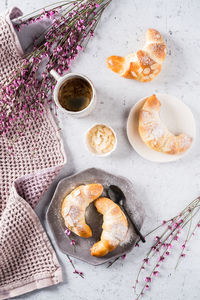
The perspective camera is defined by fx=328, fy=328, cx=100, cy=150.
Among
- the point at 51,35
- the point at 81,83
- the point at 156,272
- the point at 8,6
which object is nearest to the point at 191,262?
the point at 156,272

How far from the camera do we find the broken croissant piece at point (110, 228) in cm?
118

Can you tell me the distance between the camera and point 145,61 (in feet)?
3.80

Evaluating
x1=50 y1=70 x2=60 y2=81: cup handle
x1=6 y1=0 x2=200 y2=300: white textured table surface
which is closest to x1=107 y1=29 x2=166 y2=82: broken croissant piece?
x1=6 y1=0 x2=200 y2=300: white textured table surface

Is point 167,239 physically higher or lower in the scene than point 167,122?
lower

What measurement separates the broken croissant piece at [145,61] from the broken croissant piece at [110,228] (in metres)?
0.48

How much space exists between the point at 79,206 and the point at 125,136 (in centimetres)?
32

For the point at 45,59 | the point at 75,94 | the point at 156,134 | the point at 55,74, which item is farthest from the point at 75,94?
the point at 156,134

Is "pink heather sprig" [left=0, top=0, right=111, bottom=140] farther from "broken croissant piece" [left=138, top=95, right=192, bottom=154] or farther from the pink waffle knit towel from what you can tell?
"broken croissant piece" [left=138, top=95, right=192, bottom=154]

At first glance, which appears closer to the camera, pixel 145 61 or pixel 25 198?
pixel 145 61

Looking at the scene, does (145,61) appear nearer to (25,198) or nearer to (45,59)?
(45,59)

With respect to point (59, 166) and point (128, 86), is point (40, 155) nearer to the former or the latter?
point (59, 166)

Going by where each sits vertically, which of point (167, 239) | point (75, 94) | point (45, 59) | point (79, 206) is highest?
point (45, 59)

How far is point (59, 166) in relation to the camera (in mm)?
1234

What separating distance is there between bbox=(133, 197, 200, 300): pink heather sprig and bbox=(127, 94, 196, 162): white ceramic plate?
230mm
